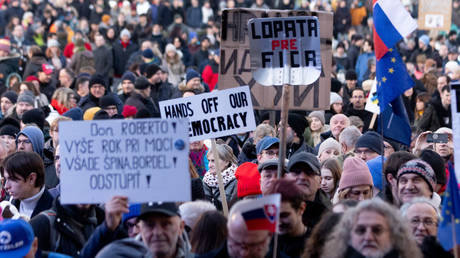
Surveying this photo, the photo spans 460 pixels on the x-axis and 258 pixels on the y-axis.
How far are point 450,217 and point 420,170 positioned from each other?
157 centimetres

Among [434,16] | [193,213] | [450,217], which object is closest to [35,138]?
[193,213]

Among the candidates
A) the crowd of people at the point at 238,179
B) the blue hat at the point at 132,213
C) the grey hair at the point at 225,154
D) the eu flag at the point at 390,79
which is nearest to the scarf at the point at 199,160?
the crowd of people at the point at 238,179

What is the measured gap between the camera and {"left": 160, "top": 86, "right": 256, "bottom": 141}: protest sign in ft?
28.6

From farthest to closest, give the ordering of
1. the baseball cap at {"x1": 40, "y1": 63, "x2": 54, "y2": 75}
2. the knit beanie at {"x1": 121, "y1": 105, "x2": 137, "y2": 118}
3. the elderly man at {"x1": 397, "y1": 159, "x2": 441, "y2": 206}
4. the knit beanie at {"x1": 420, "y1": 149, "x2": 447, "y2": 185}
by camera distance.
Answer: the baseball cap at {"x1": 40, "y1": 63, "x2": 54, "y2": 75} < the knit beanie at {"x1": 121, "y1": 105, "x2": 137, "y2": 118} < the knit beanie at {"x1": 420, "y1": 149, "x2": 447, "y2": 185} < the elderly man at {"x1": 397, "y1": 159, "x2": 441, "y2": 206}

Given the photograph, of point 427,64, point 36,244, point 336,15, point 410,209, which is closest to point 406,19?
point 410,209

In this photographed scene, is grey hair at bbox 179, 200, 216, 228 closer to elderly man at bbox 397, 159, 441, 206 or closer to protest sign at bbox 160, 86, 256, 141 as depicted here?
elderly man at bbox 397, 159, 441, 206

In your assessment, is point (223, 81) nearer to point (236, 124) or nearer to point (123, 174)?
point (236, 124)

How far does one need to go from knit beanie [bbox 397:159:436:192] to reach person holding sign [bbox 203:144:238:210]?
2063 millimetres

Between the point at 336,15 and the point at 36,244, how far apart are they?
82.7ft

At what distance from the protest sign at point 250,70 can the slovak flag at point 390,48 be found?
1.33 meters

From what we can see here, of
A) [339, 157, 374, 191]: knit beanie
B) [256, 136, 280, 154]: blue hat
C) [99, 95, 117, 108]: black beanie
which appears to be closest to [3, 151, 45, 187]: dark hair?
[339, 157, 374, 191]: knit beanie

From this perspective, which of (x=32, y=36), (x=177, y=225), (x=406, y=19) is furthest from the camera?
(x=32, y=36)

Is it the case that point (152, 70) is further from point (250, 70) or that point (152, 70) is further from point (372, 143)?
point (372, 143)

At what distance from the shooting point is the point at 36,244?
6.32m
